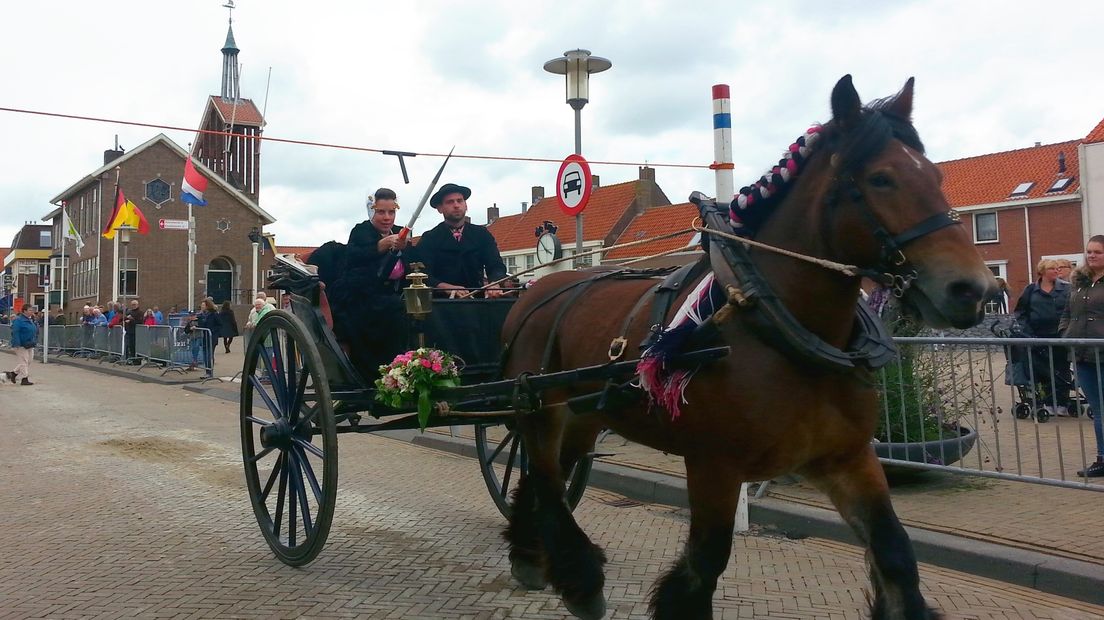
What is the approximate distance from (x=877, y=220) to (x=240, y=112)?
6053cm

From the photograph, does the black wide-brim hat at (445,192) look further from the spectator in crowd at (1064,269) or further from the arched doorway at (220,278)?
the arched doorway at (220,278)

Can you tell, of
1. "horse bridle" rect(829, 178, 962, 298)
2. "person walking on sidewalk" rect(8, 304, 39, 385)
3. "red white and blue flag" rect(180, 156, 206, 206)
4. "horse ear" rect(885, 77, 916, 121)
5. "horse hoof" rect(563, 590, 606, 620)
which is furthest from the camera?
"red white and blue flag" rect(180, 156, 206, 206)

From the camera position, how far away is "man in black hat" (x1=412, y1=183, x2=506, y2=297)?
5.38 metres

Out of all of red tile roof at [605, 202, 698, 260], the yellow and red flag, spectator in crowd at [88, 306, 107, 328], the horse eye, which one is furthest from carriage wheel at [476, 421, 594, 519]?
red tile roof at [605, 202, 698, 260]

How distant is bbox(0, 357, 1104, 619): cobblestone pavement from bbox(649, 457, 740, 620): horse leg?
101cm

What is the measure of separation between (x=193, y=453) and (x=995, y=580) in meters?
7.29

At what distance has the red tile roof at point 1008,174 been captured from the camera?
33.8 meters

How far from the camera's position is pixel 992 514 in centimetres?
521

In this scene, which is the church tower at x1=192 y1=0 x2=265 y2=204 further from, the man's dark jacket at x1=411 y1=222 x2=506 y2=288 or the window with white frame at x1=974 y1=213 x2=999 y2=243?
the man's dark jacket at x1=411 y1=222 x2=506 y2=288

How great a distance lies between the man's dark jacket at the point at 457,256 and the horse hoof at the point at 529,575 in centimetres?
192

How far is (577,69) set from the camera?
9.38 m

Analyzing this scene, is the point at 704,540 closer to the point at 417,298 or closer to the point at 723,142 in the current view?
the point at 417,298

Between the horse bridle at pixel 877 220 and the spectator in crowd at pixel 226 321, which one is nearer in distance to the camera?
the horse bridle at pixel 877 220

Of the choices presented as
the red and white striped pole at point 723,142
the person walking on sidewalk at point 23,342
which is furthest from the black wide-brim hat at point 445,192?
the person walking on sidewalk at point 23,342
